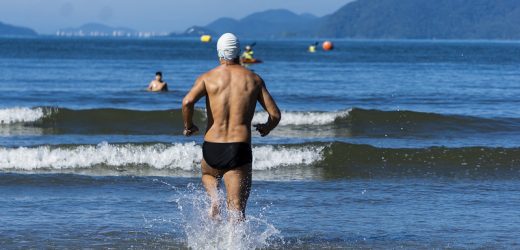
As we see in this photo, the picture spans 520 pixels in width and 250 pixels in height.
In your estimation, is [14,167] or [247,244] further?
[14,167]

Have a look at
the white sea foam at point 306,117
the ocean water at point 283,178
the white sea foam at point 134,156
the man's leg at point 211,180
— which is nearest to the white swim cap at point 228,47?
the man's leg at point 211,180

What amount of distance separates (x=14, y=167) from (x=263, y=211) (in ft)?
18.0

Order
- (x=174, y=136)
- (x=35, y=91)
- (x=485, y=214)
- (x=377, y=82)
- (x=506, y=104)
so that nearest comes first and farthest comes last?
(x=485, y=214) → (x=174, y=136) → (x=506, y=104) → (x=35, y=91) → (x=377, y=82)

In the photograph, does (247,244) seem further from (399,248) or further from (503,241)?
(503,241)

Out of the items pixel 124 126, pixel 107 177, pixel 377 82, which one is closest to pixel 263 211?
pixel 107 177

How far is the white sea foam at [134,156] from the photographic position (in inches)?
592

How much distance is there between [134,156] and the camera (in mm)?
15477

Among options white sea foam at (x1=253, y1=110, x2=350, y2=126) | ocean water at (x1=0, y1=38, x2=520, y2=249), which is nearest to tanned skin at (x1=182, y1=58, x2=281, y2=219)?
ocean water at (x1=0, y1=38, x2=520, y2=249)

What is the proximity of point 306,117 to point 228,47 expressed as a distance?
1494 cm

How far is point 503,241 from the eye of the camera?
9.23 meters

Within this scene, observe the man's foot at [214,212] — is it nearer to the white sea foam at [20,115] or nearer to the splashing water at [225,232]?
the splashing water at [225,232]

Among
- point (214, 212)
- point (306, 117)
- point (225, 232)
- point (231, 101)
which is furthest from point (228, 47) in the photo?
point (306, 117)

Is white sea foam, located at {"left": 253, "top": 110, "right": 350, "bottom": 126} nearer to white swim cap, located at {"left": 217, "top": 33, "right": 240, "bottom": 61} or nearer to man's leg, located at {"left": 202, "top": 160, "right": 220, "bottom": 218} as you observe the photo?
man's leg, located at {"left": 202, "top": 160, "right": 220, "bottom": 218}

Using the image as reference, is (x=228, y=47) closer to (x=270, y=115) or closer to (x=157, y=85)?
(x=270, y=115)
